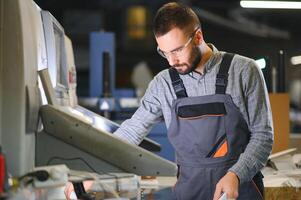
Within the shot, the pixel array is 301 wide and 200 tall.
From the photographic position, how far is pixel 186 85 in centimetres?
192

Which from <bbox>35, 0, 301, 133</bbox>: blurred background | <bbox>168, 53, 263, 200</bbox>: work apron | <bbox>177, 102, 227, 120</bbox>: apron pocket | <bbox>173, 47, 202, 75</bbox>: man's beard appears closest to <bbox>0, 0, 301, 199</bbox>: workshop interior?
<bbox>168, 53, 263, 200</bbox>: work apron

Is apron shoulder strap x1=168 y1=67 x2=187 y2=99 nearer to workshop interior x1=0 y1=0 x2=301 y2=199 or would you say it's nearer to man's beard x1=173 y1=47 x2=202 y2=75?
man's beard x1=173 y1=47 x2=202 y2=75

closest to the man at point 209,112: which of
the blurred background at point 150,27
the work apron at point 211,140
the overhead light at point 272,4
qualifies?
the work apron at point 211,140

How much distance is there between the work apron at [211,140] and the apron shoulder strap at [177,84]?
1.6 inches

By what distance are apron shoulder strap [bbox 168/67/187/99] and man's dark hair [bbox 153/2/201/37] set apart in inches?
10.2

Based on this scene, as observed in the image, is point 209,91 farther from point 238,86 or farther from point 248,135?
point 248,135

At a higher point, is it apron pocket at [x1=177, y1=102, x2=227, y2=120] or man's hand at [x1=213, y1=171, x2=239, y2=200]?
apron pocket at [x1=177, y1=102, x2=227, y2=120]

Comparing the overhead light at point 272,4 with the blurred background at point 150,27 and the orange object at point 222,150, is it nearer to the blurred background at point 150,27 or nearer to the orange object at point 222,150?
the orange object at point 222,150

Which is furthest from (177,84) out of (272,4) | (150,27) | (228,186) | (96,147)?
(150,27)

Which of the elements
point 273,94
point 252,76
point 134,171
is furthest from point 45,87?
point 273,94

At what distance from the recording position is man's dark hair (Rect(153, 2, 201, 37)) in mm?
1705

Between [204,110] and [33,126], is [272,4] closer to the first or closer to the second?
[204,110]

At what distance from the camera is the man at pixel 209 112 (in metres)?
1.73

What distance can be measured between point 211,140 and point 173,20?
51cm
